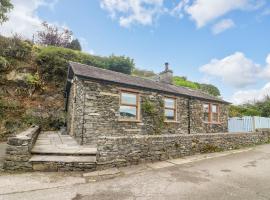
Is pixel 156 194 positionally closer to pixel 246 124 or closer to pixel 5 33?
pixel 246 124

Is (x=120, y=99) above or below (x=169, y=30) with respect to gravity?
below

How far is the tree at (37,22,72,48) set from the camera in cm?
2617

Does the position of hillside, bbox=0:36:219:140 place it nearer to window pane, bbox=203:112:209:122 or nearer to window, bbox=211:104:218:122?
window pane, bbox=203:112:209:122

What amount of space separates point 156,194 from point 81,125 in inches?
244

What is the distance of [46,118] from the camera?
1585 centimetres

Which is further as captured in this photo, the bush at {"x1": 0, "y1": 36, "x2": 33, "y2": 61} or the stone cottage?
the bush at {"x1": 0, "y1": 36, "x2": 33, "y2": 61}

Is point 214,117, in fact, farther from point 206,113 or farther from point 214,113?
point 206,113

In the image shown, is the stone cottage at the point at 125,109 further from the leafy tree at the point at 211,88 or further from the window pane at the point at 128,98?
the leafy tree at the point at 211,88

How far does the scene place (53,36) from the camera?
26.3 meters

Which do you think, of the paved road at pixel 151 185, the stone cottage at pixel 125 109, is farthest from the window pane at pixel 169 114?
the paved road at pixel 151 185

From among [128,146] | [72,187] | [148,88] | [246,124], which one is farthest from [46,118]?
[246,124]

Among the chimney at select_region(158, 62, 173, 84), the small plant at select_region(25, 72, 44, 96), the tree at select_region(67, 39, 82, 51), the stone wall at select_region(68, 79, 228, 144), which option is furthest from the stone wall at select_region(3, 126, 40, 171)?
the tree at select_region(67, 39, 82, 51)

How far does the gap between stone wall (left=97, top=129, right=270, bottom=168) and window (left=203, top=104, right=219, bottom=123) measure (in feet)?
15.0

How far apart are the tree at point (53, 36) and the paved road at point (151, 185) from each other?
23.6 metres
